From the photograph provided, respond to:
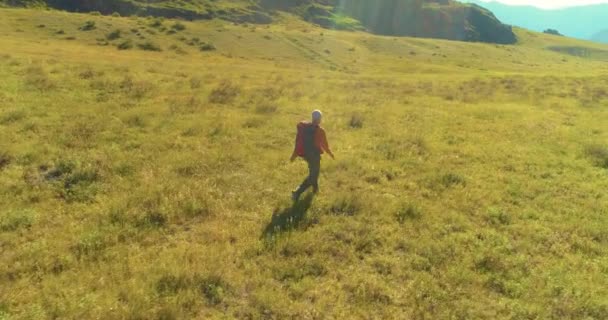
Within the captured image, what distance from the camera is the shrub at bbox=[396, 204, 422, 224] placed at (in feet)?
40.4

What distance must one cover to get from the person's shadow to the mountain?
115m

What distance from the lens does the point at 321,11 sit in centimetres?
17462

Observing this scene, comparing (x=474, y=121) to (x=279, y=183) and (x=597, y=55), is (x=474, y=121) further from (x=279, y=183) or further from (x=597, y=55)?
(x=597, y=55)

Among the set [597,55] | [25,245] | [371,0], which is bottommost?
[25,245]

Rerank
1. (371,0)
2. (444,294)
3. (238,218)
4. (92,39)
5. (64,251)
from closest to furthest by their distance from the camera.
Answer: (444,294) → (64,251) → (238,218) → (92,39) → (371,0)

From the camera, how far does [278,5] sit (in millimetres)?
167500

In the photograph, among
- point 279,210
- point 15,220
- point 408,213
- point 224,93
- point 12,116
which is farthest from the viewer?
point 224,93

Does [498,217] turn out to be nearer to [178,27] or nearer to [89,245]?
[89,245]

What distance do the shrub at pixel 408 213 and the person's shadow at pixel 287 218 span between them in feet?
8.20

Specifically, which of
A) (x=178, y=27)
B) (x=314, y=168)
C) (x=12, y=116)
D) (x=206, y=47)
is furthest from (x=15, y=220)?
(x=178, y=27)

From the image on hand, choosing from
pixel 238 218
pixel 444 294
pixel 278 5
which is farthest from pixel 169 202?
pixel 278 5

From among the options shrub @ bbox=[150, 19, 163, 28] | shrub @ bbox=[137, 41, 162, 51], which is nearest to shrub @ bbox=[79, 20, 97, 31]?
shrub @ bbox=[137, 41, 162, 51]

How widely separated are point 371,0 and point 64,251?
199 metres

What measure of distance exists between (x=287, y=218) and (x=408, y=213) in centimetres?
342
